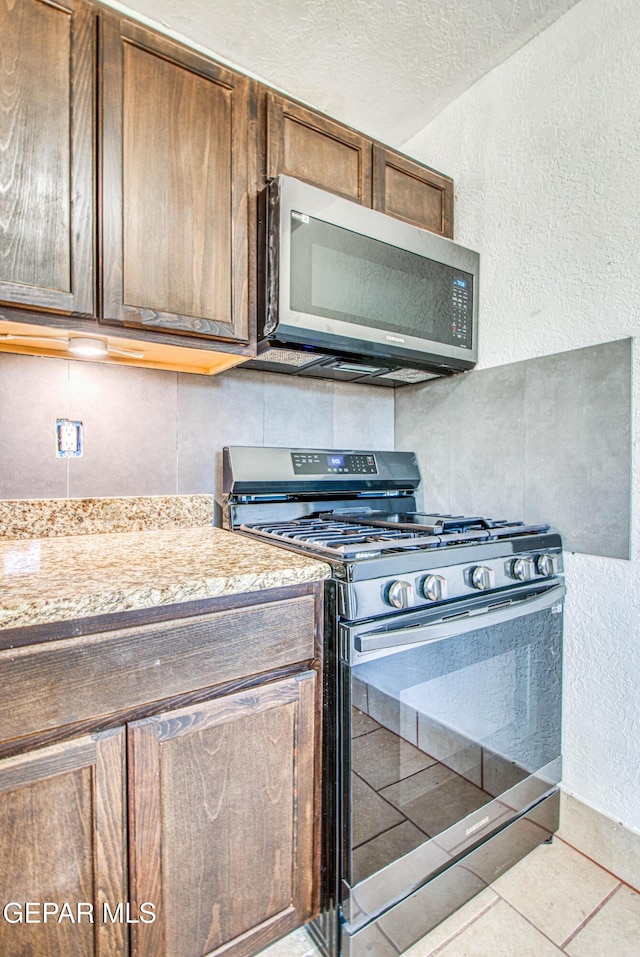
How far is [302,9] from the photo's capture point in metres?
1.30

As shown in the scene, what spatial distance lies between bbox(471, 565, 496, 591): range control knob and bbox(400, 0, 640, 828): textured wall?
411 mm

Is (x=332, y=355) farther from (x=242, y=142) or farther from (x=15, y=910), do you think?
(x=15, y=910)

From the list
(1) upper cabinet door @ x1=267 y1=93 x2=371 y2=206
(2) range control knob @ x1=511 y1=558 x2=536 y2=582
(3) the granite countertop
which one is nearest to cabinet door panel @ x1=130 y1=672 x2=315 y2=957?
(3) the granite countertop

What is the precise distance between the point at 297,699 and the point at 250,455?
2.59 feet

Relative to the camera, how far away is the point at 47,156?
1028 mm

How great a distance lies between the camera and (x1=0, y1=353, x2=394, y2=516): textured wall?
4.20 feet

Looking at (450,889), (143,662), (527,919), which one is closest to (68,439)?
(143,662)

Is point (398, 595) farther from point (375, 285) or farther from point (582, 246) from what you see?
point (582, 246)

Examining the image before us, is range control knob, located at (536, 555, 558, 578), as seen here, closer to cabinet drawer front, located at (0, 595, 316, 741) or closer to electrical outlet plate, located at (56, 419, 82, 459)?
cabinet drawer front, located at (0, 595, 316, 741)

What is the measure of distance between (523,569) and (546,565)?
11 centimetres

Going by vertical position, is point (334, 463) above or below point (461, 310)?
below

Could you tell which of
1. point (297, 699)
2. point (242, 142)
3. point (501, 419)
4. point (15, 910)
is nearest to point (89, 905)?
point (15, 910)

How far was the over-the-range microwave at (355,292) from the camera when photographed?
1250 millimetres

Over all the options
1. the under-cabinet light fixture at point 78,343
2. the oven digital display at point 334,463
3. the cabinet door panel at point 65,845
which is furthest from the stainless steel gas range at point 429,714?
the under-cabinet light fixture at point 78,343
